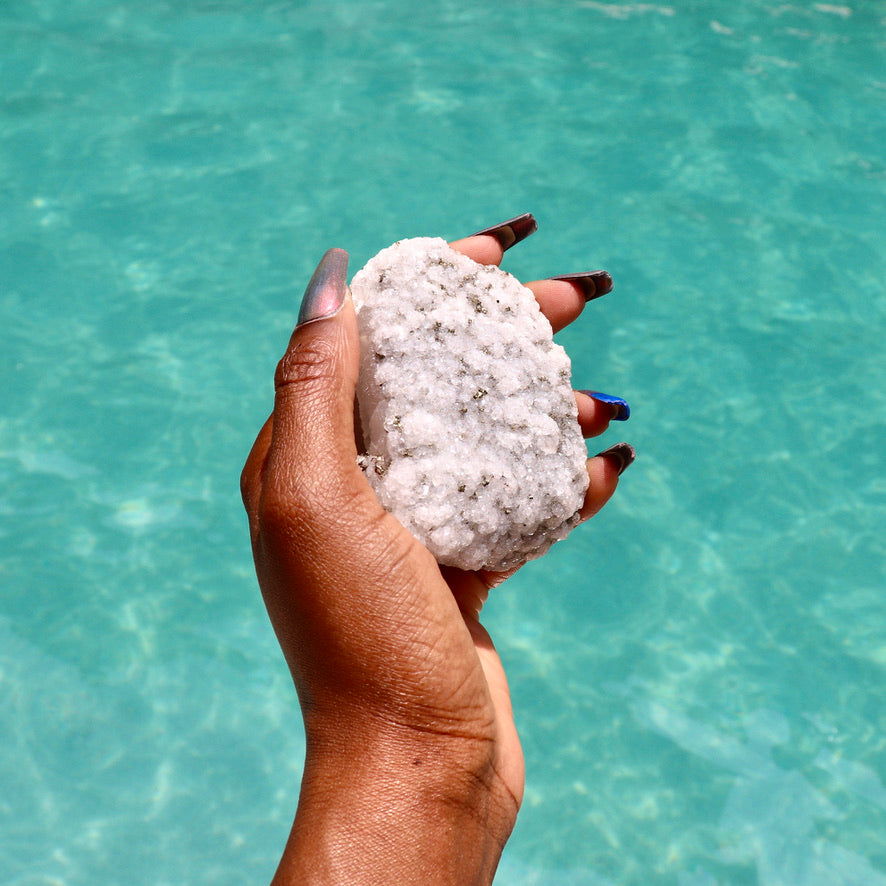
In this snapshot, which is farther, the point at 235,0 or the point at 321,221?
the point at 235,0

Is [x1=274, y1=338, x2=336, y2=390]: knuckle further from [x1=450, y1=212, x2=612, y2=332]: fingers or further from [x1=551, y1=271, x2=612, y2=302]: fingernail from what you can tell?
[x1=551, y1=271, x2=612, y2=302]: fingernail

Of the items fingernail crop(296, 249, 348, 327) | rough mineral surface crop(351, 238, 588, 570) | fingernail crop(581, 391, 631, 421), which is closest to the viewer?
fingernail crop(296, 249, 348, 327)

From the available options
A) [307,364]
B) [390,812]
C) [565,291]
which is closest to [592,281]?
[565,291]

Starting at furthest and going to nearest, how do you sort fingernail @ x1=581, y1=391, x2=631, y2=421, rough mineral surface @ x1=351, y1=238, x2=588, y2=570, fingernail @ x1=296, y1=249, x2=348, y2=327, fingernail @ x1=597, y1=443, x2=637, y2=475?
fingernail @ x1=581, y1=391, x2=631, y2=421
fingernail @ x1=597, y1=443, x2=637, y2=475
rough mineral surface @ x1=351, y1=238, x2=588, y2=570
fingernail @ x1=296, y1=249, x2=348, y2=327

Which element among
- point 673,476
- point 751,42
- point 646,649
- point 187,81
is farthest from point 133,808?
point 751,42

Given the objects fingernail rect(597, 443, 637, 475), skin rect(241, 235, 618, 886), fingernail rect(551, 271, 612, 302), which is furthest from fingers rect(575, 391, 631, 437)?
skin rect(241, 235, 618, 886)

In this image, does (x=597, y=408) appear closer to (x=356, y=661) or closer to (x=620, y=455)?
(x=620, y=455)

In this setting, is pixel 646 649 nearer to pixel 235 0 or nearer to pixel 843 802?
pixel 843 802

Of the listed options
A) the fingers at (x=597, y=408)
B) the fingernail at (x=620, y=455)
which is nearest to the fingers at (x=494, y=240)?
the fingers at (x=597, y=408)

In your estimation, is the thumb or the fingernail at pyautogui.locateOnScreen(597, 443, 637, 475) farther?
the fingernail at pyautogui.locateOnScreen(597, 443, 637, 475)
